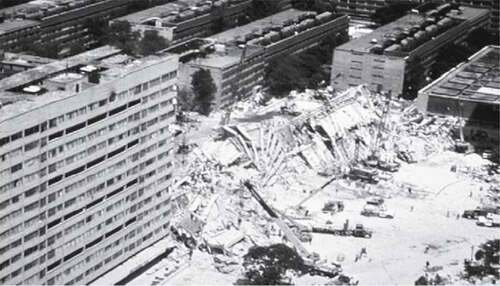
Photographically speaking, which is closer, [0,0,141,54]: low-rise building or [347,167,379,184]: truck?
[347,167,379,184]: truck

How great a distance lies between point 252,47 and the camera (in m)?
72.9

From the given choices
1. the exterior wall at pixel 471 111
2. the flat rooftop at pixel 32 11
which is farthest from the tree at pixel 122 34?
the exterior wall at pixel 471 111

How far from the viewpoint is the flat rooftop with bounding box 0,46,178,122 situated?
126 feet

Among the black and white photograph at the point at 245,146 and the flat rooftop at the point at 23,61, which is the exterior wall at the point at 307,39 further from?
the flat rooftop at the point at 23,61

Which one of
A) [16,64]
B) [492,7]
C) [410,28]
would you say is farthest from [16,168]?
[492,7]

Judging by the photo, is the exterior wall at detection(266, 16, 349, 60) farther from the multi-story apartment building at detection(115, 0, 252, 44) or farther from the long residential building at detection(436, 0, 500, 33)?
the long residential building at detection(436, 0, 500, 33)

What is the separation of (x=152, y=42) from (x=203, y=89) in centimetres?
1027

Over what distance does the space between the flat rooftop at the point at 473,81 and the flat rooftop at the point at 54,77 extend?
95.5ft

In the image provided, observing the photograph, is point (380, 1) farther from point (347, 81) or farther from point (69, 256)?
point (69, 256)

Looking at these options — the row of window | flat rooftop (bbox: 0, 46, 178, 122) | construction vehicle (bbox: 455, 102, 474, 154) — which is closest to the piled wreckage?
construction vehicle (bbox: 455, 102, 474, 154)

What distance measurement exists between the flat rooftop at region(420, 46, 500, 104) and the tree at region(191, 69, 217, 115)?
1373cm

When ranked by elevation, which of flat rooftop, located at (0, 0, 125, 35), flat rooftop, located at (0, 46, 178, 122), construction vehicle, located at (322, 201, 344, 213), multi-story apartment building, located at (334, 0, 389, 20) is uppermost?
flat rooftop, located at (0, 46, 178, 122)

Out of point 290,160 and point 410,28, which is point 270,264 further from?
point 410,28

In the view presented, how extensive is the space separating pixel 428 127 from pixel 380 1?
111ft
